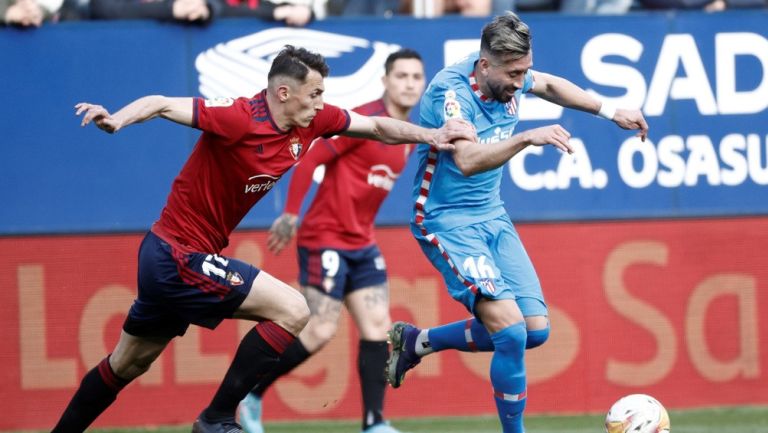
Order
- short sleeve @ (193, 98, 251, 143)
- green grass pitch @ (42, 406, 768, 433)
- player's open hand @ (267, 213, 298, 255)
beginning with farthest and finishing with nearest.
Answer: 1. green grass pitch @ (42, 406, 768, 433)
2. player's open hand @ (267, 213, 298, 255)
3. short sleeve @ (193, 98, 251, 143)

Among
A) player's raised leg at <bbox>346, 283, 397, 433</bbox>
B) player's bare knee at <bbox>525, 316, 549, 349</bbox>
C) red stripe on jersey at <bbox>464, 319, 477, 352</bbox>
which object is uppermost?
player's bare knee at <bbox>525, 316, 549, 349</bbox>

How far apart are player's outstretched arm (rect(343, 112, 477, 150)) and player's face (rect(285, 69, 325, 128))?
0.32 meters

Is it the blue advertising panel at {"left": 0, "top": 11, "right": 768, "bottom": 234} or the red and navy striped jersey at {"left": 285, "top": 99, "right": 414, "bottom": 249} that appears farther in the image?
the blue advertising panel at {"left": 0, "top": 11, "right": 768, "bottom": 234}

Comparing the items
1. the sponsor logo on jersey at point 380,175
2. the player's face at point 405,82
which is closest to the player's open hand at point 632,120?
the player's face at point 405,82

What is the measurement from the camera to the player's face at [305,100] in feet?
21.3

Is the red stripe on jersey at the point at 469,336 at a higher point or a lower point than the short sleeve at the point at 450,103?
lower

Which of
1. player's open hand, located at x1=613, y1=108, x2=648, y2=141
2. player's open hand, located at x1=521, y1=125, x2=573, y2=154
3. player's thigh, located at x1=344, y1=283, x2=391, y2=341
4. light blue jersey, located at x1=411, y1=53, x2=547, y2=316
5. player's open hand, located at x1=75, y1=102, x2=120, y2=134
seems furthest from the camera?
player's thigh, located at x1=344, y1=283, x2=391, y2=341

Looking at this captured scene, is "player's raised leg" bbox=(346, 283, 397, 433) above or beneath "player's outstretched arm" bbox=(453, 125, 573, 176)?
beneath

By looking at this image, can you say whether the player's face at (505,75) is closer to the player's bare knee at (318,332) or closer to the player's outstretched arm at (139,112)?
the player's outstretched arm at (139,112)

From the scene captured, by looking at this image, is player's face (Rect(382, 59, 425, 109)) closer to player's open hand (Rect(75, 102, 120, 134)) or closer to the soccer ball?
the soccer ball

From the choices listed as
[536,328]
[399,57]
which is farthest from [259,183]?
[399,57]

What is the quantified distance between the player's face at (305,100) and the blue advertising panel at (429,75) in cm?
257

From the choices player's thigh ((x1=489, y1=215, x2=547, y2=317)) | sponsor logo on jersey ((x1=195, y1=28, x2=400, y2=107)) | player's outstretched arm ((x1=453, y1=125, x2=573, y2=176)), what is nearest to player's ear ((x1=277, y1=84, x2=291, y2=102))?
player's outstretched arm ((x1=453, y1=125, x2=573, y2=176))

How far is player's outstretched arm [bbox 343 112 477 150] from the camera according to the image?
6.50 m
